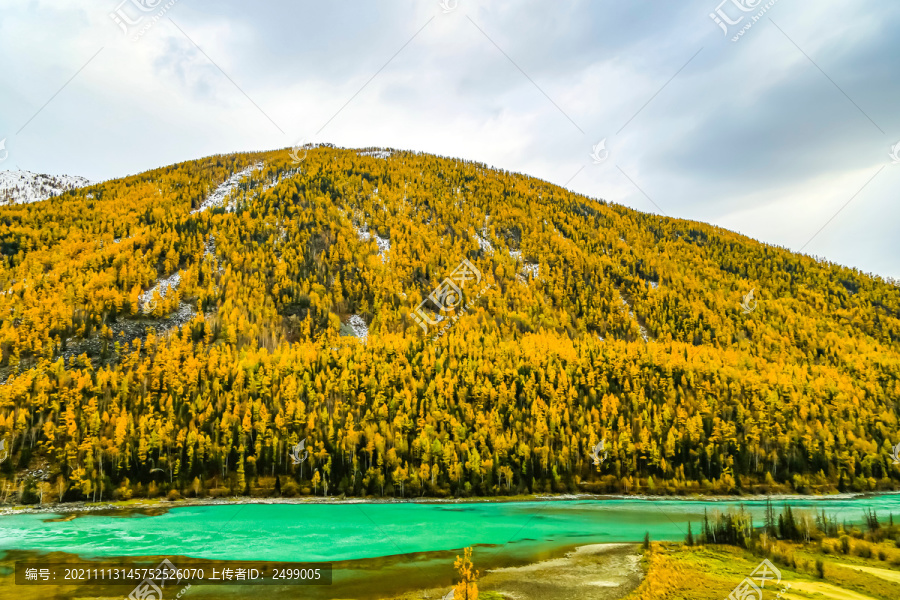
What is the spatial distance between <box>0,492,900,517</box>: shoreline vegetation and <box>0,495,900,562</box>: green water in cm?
344

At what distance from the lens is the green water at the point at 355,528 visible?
4553 centimetres

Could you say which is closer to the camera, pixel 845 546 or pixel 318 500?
pixel 845 546

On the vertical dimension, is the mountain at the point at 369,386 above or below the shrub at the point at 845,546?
above

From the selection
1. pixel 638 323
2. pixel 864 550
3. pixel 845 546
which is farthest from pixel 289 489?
pixel 638 323

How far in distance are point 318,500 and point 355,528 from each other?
1171 inches

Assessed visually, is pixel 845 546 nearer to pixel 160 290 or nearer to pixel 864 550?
pixel 864 550

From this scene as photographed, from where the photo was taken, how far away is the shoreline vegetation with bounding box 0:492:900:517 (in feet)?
251

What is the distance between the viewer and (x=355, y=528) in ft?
191

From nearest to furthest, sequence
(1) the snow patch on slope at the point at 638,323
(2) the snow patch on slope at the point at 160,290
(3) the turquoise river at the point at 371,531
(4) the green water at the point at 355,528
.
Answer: (3) the turquoise river at the point at 371,531
(4) the green water at the point at 355,528
(2) the snow patch on slope at the point at 160,290
(1) the snow patch on slope at the point at 638,323

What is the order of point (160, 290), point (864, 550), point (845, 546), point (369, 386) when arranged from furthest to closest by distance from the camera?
point (160, 290) < point (369, 386) < point (845, 546) < point (864, 550)

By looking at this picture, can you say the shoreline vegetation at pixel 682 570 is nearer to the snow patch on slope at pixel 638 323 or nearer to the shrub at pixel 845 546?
the shrub at pixel 845 546

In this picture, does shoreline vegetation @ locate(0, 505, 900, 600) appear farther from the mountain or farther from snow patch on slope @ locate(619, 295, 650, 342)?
snow patch on slope @ locate(619, 295, 650, 342)

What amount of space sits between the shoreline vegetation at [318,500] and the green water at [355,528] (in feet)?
11.3

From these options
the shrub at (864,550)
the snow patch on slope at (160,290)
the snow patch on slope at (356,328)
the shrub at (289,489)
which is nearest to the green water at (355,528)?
the shrub at (289,489)
